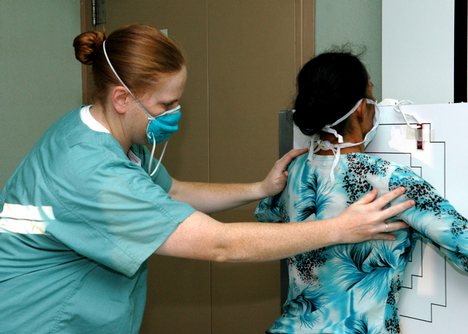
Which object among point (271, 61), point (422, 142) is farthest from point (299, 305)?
point (271, 61)

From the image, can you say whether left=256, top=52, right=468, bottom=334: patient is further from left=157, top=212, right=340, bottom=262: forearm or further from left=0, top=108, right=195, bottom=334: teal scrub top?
left=0, top=108, right=195, bottom=334: teal scrub top

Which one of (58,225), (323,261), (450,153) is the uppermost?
(450,153)

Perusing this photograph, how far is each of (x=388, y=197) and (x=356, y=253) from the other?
0.17m

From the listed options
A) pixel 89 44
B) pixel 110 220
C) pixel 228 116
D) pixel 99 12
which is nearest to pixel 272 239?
pixel 110 220

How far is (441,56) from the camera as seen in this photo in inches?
59.6

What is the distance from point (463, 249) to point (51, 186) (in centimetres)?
83

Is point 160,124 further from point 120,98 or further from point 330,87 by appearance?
point 330,87

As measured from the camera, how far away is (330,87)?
117 cm

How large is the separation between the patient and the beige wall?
0.58m

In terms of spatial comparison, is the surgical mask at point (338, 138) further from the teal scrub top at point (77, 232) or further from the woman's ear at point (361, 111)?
the teal scrub top at point (77, 232)

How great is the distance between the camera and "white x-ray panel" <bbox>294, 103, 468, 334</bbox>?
116 cm

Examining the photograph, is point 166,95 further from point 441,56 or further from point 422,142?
point 441,56

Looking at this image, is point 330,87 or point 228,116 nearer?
point 330,87

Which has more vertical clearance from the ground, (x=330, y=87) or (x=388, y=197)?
(x=330, y=87)
